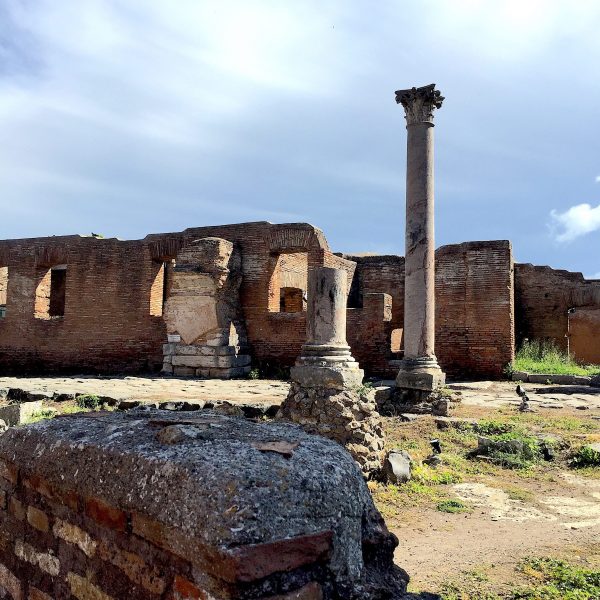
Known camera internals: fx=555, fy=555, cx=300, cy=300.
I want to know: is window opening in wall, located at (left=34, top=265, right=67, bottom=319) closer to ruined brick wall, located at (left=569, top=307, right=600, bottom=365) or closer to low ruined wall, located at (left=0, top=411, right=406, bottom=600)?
low ruined wall, located at (left=0, top=411, right=406, bottom=600)

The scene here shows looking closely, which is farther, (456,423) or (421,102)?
(421,102)

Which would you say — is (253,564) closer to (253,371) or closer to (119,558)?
(119,558)

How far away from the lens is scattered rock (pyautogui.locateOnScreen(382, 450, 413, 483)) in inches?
213

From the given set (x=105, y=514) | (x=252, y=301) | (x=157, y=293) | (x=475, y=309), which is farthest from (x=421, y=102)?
(x=105, y=514)

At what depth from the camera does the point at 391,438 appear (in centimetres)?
727

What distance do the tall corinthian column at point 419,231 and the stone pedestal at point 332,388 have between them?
2.72m

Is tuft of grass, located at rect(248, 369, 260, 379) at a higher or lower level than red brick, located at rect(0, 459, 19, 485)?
lower

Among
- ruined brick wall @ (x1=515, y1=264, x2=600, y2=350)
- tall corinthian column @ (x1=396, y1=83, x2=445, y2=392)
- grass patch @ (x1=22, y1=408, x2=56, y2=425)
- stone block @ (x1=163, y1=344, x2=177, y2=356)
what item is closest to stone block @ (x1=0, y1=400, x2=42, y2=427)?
grass patch @ (x1=22, y1=408, x2=56, y2=425)

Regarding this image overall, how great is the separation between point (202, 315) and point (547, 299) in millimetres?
11019

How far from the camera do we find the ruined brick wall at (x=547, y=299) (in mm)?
17750

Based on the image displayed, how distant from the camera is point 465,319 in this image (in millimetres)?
14875

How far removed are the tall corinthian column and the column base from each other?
0.02 meters

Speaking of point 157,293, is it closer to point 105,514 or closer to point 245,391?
point 245,391

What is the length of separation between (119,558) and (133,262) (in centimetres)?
1569
